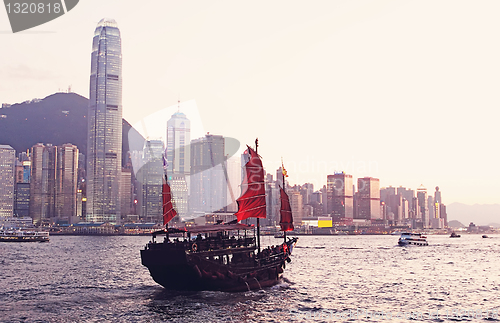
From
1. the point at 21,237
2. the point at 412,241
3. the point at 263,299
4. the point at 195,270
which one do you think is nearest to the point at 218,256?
the point at 195,270

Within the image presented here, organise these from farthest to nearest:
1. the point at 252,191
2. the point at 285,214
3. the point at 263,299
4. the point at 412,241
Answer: the point at 412,241 → the point at 285,214 → the point at 252,191 → the point at 263,299

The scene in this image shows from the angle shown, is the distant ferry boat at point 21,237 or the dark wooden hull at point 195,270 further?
the distant ferry boat at point 21,237

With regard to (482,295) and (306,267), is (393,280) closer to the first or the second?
(482,295)

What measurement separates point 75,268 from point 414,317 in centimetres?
5118

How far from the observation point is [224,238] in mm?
48531

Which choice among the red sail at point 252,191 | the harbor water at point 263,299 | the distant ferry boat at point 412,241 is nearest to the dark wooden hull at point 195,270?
the harbor water at point 263,299

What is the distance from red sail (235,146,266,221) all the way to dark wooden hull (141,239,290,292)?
5761 mm

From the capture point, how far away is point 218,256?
46375 millimetres

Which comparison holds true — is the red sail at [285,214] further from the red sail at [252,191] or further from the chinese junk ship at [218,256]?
the red sail at [252,191]

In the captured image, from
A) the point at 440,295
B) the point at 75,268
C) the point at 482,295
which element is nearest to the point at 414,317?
the point at 440,295

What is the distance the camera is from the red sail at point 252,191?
51.5 metres

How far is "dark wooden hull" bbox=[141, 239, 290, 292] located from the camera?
41531 mm

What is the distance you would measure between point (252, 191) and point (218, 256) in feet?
27.0

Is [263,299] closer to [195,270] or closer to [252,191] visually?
[195,270]
